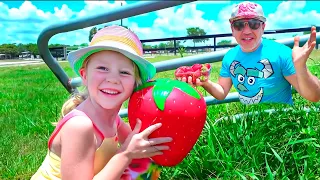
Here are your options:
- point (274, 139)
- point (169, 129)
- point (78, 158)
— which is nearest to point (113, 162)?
point (78, 158)

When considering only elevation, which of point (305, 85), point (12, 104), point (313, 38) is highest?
point (313, 38)

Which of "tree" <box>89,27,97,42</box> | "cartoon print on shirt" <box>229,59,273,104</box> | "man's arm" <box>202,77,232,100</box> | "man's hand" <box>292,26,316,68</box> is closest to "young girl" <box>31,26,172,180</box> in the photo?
"tree" <box>89,27,97,42</box>

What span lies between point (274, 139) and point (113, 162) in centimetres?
96

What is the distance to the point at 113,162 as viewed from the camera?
208cm

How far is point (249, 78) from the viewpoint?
10.4 ft

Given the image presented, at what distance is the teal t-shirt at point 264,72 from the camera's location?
3074mm

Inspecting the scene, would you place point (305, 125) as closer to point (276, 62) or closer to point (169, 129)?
point (276, 62)

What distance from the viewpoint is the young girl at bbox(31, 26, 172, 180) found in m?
2.03

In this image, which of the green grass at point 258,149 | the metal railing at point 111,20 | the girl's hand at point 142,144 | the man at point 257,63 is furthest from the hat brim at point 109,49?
the man at point 257,63

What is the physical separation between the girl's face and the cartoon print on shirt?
1282 mm

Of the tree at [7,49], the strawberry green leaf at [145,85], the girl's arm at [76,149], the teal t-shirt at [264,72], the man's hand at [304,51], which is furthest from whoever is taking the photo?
the tree at [7,49]

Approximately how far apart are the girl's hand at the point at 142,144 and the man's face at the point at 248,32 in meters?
1.31

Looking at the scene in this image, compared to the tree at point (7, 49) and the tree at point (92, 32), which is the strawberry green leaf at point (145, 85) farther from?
the tree at point (7, 49)

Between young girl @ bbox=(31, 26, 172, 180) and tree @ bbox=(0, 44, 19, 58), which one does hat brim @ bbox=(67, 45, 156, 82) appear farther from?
tree @ bbox=(0, 44, 19, 58)
